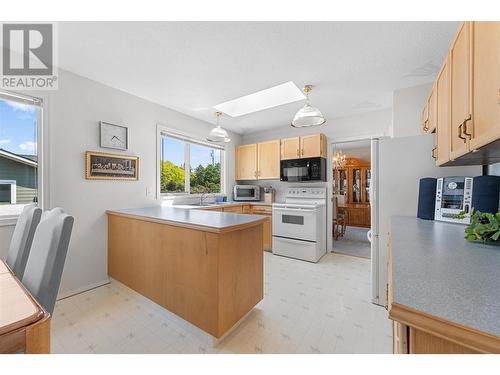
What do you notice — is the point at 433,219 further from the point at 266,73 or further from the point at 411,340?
the point at 266,73

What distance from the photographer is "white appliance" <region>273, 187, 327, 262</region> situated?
3.19 metres

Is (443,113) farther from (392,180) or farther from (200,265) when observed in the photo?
(200,265)

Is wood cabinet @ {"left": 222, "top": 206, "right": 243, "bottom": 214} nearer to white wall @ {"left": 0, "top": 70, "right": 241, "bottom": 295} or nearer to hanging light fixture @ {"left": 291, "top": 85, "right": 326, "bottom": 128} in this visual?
white wall @ {"left": 0, "top": 70, "right": 241, "bottom": 295}

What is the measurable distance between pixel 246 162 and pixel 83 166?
2750 millimetres

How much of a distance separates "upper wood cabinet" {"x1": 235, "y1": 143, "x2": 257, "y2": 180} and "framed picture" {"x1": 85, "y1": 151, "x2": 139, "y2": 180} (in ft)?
7.08

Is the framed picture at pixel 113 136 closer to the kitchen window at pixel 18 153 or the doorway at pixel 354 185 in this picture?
the kitchen window at pixel 18 153

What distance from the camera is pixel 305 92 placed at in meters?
2.61

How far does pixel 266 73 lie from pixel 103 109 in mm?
1910

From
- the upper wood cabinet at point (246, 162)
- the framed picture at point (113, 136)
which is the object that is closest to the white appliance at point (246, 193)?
the upper wood cabinet at point (246, 162)

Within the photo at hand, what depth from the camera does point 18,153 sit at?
1.97 meters

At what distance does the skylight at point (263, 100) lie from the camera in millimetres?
2775

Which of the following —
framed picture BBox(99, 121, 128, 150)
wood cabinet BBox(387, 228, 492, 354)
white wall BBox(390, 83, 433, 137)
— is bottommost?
wood cabinet BBox(387, 228, 492, 354)

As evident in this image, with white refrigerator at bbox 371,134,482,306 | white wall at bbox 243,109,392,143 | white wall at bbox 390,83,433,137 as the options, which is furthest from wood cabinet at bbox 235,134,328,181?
white refrigerator at bbox 371,134,482,306
